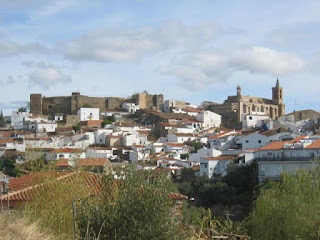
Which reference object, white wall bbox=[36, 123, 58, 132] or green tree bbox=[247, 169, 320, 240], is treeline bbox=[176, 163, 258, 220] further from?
white wall bbox=[36, 123, 58, 132]

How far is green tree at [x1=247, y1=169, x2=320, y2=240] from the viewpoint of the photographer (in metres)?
13.2

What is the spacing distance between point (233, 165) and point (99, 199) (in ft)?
112

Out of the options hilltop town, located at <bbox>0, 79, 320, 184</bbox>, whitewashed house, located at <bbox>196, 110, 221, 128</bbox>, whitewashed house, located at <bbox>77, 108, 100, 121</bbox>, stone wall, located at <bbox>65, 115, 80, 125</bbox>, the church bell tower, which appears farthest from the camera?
the church bell tower

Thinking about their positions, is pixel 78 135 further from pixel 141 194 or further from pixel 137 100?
pixel 141 194

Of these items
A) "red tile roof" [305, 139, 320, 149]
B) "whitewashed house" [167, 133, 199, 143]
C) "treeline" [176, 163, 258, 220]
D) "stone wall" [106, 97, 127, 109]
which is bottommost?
"treeline" [176, 163, 258, 220]

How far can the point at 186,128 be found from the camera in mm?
69938

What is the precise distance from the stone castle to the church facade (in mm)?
9597

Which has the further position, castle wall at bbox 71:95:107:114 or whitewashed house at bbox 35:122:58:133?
castle wall at bbox 71:95:107:114

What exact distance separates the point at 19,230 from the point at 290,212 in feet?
25.8

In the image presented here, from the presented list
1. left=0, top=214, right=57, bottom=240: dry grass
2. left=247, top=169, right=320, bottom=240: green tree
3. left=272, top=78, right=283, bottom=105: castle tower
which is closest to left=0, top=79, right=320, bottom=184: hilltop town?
left=272, top=78, right=283, bottom=105: castle tower

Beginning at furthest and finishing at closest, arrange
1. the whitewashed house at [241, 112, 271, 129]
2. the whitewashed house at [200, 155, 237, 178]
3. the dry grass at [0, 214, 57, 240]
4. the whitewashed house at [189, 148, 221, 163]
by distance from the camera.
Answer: the whitewashed house at [241, 112, 271, 129], the whitewashed house at [189, 148, 221, 163], the whitewashed house at [200, 155, 237, 178], the dry grass at [0, 214, 57, 240]

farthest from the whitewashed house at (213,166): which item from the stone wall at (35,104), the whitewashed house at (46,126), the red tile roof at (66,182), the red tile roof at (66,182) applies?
the stone wall at (35,104)

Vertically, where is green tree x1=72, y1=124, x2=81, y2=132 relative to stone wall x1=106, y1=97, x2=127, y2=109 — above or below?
below

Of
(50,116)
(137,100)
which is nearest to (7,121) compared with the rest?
(50,116)
